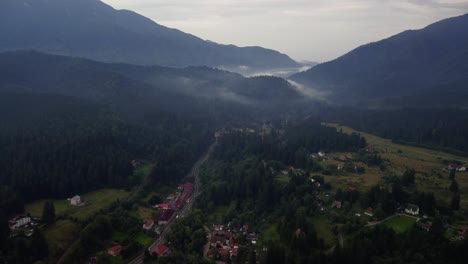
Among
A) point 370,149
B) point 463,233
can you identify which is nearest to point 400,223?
point 463,233

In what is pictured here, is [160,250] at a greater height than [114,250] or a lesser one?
lesser

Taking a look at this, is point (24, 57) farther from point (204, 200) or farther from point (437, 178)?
point (437, 178)

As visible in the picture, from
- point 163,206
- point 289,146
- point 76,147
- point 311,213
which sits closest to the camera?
point 311,213

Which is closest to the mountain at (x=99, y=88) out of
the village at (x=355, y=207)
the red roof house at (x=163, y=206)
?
the red roof house at (x=163, y=206)

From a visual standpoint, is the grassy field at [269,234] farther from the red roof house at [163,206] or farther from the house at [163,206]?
the red roof house at [163,206]

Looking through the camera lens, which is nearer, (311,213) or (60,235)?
(60,235)

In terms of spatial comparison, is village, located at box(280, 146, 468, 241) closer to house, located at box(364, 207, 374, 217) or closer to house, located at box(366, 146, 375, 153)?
house, located at box(364, 207, 374, 217)

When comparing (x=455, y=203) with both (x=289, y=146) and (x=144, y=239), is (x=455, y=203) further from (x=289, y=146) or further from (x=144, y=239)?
(x=289, y=146)

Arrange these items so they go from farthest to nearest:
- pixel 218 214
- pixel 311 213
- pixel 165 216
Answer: pixel 218 214, pixel 165 216, pixel 311 213
